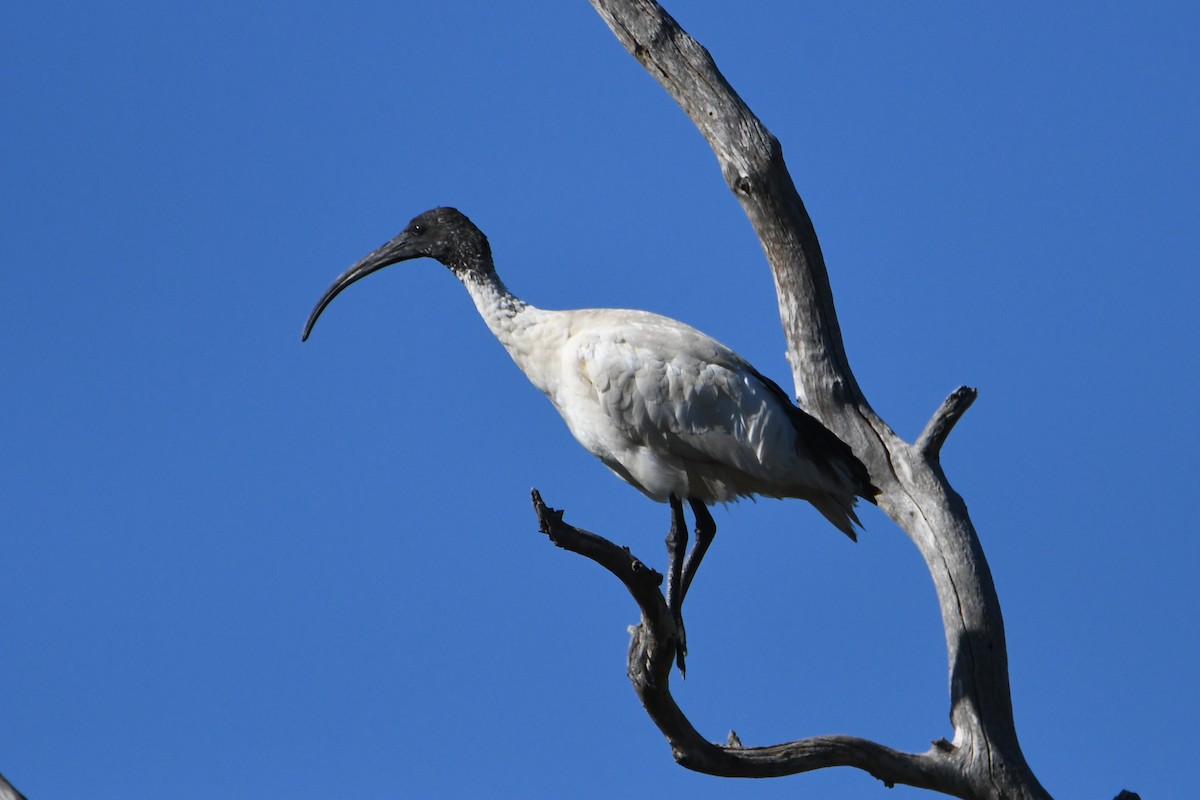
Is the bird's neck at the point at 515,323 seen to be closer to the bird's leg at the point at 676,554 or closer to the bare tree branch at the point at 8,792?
the bird's leg at the point at 676,554

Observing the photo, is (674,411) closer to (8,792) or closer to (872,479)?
(872,479)

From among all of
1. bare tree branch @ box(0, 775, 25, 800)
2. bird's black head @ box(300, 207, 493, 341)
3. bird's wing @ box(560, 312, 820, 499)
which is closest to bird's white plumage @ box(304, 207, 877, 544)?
bird's wing @ box(560, 312, 820, 499)

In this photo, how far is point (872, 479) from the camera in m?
7.86

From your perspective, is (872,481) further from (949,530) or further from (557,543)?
(557,543)

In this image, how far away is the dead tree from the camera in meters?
6.70

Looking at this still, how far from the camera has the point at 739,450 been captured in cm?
754

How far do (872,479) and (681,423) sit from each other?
3.42 ft

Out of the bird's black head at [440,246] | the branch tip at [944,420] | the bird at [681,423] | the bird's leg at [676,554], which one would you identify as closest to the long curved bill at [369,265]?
the bird's black head at [440,246]

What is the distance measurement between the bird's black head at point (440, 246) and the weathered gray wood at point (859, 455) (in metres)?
1.24

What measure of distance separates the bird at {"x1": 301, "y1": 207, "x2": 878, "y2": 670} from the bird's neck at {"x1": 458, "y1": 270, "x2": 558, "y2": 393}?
1cm

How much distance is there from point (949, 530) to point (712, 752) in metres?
1.72

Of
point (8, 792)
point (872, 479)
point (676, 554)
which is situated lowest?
point (8, 792)

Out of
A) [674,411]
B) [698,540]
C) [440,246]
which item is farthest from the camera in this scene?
[440,246]

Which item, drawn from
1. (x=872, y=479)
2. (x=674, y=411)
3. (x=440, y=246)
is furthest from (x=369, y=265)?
(x=872, y=479)
